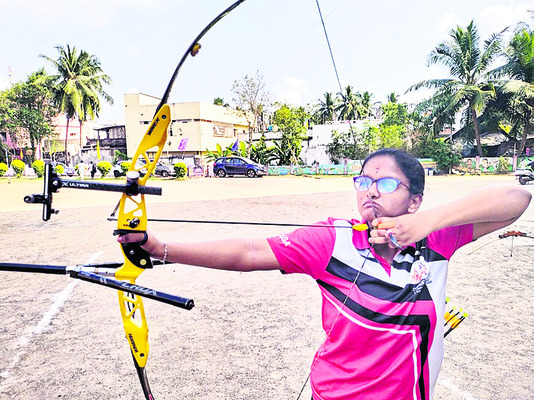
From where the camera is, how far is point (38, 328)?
4.02 metres

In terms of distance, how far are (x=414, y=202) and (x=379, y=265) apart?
24cm

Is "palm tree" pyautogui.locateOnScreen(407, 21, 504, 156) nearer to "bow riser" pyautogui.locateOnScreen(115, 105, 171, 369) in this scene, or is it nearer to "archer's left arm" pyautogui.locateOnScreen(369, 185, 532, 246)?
"archer's left arm" pyautogui.locateOnScreen(369, 185, 532, 246)

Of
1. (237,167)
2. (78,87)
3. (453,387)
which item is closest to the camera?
(453,387)

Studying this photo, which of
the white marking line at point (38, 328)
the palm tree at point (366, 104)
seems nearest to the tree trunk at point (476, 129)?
the palm tree at point (366, 104)

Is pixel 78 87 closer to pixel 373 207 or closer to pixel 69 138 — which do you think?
pixel 373 207

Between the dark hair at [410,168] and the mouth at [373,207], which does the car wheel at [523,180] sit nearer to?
the dark hair at [410,168]

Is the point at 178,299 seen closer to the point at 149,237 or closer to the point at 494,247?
the point at 149,237

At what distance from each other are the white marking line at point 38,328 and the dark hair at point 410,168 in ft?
10.8

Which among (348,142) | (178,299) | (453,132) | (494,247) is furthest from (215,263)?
(494,247)

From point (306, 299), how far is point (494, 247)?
4.63 meters

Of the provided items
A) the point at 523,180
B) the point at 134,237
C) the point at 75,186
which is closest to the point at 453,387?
the point at 523,180

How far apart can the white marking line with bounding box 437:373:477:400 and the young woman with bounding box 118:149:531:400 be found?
5.89 ft

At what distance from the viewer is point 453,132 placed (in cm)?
253

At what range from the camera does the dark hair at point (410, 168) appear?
1.28m
